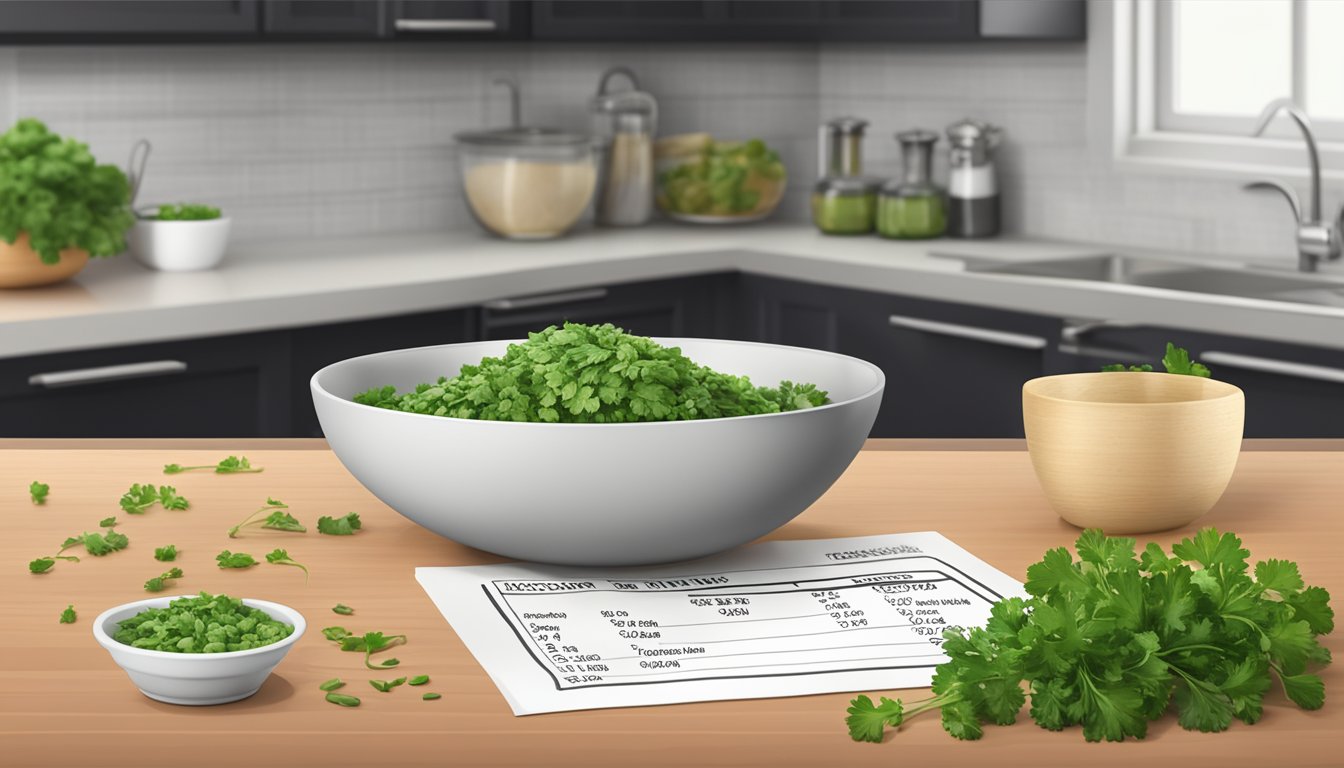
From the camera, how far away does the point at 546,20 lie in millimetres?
3596

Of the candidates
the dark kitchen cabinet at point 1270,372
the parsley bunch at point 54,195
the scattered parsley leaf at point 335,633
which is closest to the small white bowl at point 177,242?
the parsley bunch at point 54,195

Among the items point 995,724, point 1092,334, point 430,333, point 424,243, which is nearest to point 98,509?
point 995,724

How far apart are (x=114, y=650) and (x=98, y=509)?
1.54ft

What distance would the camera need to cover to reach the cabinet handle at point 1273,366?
2621 millimetres

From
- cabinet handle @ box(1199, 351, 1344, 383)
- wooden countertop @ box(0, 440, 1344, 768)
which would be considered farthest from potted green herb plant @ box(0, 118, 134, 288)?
cabinet handle @ box(1199, 351, 1344, 383)

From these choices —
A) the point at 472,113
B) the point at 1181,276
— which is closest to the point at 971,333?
the point at 1181,276

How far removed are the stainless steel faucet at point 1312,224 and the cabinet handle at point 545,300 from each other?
4.41 ft

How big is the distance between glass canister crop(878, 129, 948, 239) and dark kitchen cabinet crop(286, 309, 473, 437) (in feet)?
3.69

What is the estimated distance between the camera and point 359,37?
11.0 feet

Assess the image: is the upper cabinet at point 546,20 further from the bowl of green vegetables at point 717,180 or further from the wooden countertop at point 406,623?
the wooden countertop at point 406,623

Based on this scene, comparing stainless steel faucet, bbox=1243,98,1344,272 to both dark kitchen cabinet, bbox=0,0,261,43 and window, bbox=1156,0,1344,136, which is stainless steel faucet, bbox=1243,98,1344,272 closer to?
window, bbox=1156,0,1344,136

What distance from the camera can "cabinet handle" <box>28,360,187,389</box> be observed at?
2.61 m

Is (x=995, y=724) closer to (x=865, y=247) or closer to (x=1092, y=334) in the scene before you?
(x=1092, y=334)

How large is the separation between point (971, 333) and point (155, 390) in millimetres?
1531
